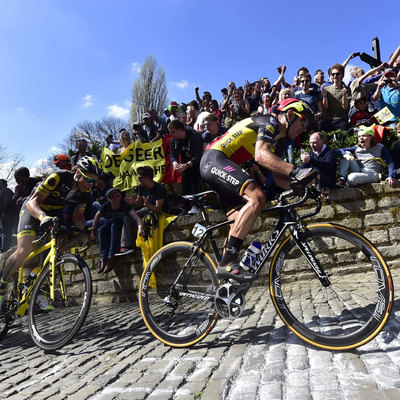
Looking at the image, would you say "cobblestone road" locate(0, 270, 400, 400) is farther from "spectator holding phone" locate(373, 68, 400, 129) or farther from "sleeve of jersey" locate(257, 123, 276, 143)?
"spectator holding phone" locate(373, 68, 400, 129)

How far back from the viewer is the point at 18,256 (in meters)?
4.67

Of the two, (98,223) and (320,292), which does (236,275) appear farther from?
(98,223)

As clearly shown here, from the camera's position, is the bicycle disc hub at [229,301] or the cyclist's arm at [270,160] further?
the bicycle disc hub at [229,301]

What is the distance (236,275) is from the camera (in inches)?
123

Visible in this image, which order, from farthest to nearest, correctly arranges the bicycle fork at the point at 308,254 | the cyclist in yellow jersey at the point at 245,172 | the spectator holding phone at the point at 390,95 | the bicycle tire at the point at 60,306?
the spectator holding phone at the point at 390,95 → the bicycle tire at the point at 60,306 → the cyclist in yellow jersey at the point at 245,172 → the bicycle fork at the point at 308,254

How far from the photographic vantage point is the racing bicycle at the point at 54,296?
386cm

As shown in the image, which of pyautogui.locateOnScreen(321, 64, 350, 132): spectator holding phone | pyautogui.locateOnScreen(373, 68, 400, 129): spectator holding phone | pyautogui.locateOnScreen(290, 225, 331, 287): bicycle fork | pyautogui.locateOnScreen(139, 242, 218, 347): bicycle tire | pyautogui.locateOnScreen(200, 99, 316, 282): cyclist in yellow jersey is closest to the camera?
pyautogui.locateOnScreen(290, 225, 331, 287): bicycle fork

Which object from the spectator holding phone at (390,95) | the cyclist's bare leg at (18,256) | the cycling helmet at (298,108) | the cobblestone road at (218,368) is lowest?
the cobblestone road at (218,368)

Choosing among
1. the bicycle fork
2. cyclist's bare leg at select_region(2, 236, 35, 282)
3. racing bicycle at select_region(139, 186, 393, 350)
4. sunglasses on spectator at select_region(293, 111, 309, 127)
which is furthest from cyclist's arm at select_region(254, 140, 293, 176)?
cyclist's bare leg at select_region(2, 236, 35, 282)

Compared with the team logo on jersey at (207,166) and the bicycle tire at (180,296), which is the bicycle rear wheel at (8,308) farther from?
the team logo on jersey at (207,166)

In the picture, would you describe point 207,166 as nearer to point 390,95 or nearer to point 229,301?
point 229,301

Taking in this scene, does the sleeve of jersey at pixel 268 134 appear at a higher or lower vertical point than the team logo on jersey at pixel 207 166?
higher

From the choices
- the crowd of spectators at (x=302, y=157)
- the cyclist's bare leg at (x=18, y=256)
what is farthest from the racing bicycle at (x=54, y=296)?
the crowd of spectators at (x=302, y=157)

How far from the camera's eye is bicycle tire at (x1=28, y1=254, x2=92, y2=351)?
384 cm
